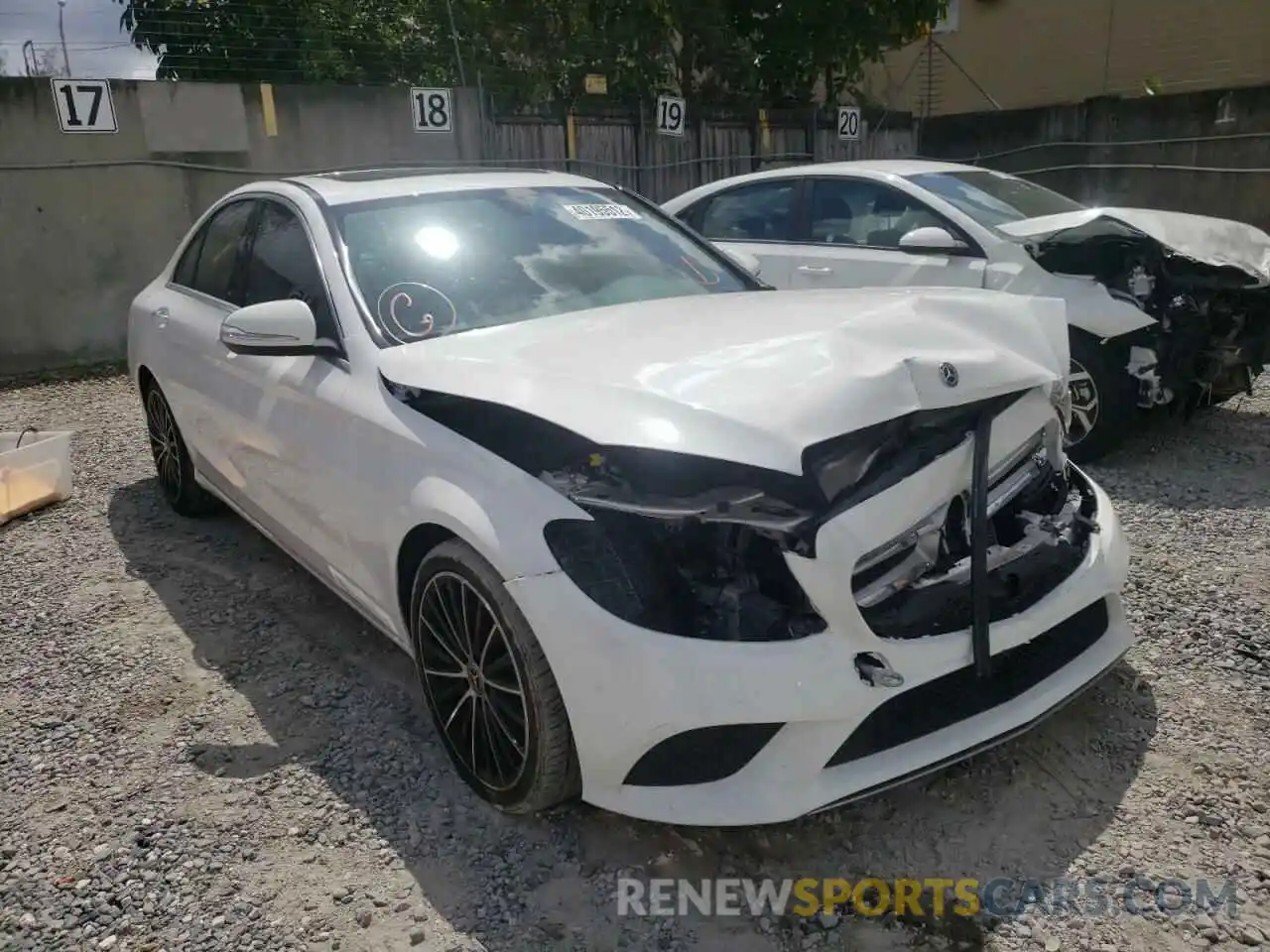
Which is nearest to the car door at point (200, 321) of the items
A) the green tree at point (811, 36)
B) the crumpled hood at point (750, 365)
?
the crumpled hood at point (750, 365)

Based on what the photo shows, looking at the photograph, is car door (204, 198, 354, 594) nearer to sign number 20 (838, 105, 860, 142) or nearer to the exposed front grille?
the exposed front grille

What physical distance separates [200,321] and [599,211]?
1804 mm

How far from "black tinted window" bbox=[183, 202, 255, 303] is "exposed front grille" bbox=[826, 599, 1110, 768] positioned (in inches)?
121

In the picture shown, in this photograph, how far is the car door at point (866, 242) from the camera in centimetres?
560

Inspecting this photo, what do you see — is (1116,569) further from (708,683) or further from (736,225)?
(736,225)

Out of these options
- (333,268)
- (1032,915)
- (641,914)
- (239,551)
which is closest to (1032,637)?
(1032,915)

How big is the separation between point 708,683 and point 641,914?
0.60m

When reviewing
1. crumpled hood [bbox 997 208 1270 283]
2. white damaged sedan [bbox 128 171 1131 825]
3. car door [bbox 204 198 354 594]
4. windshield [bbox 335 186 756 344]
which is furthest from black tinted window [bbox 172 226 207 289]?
crumpled hood [bbox 997 208 1270 283]

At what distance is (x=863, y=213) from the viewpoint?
20.2ft

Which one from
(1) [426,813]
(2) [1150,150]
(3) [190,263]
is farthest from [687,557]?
(2) [1150,150]

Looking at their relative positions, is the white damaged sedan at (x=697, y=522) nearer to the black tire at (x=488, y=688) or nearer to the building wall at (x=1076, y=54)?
the black tire at (x=488, y=688)

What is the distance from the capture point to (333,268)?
325cm

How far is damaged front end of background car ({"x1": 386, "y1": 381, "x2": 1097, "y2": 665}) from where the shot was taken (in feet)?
7.26

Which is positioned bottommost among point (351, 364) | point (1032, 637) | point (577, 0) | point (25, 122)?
point (1032, 637)
